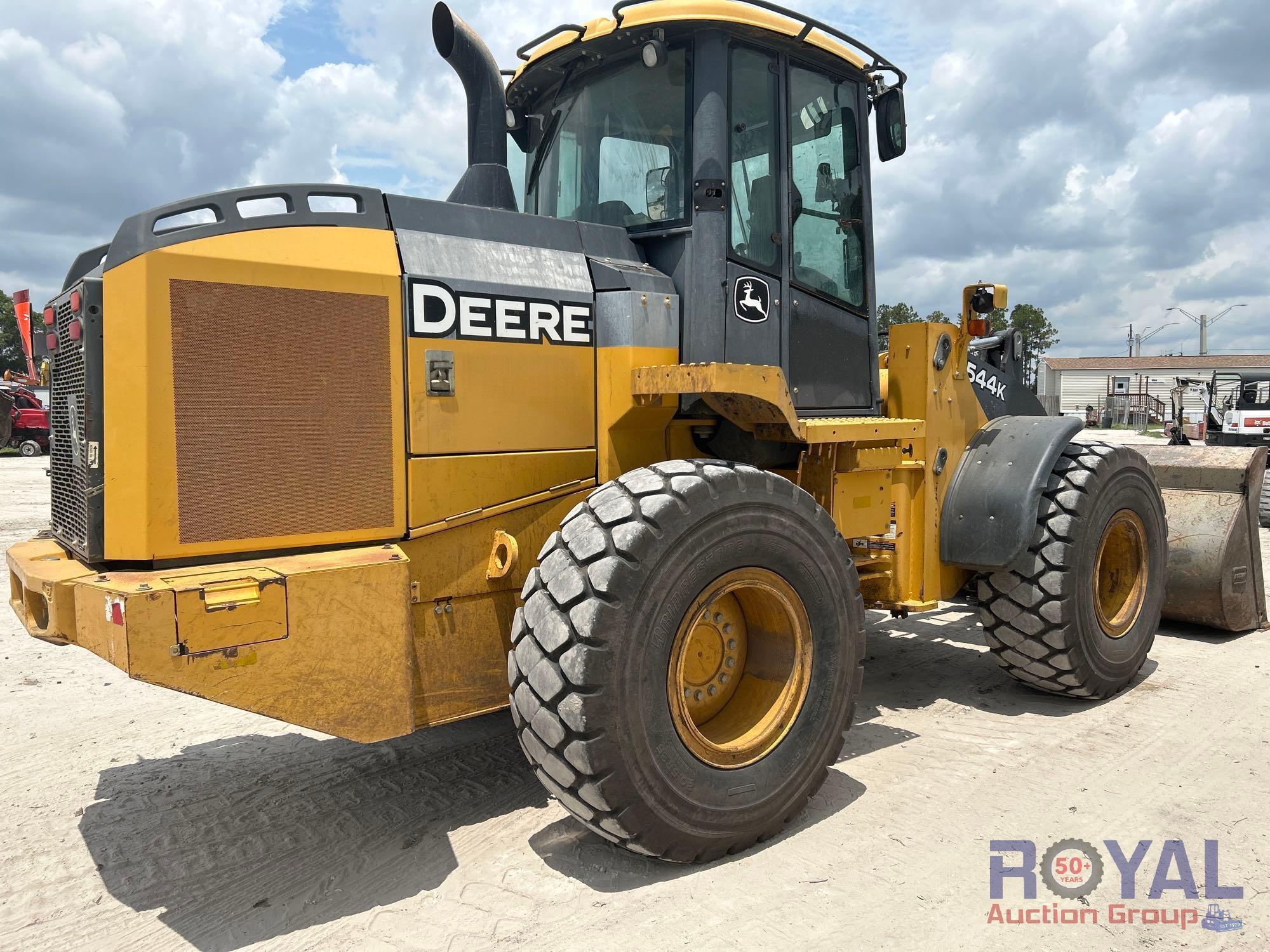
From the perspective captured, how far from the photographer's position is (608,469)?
12.5ft

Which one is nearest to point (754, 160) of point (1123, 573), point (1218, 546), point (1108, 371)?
point (1123, 573)

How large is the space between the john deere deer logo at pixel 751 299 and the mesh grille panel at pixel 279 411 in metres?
1.49

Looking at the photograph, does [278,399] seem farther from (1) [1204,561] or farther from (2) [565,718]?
(1) [1204,561]

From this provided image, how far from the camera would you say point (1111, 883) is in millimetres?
3113

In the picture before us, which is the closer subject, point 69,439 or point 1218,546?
point 69,439

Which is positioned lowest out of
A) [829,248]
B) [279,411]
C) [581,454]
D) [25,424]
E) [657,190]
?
[581,454]

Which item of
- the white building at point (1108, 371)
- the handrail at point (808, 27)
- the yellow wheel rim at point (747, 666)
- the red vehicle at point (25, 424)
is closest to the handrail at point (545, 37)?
the handrail at point (808, 27)

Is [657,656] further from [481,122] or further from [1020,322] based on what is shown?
[1020,322]

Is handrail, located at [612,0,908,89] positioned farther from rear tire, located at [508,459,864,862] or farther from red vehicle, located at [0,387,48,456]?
red vehicle, located at [0,387,48,456]

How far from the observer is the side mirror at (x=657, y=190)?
156 inches

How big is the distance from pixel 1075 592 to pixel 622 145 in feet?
10.2

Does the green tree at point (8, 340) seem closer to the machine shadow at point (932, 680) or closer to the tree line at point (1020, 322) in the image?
the tree line at point (1020, 322)

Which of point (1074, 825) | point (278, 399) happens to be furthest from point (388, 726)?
point (1074, 825)

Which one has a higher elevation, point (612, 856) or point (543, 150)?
point (543, 150)
